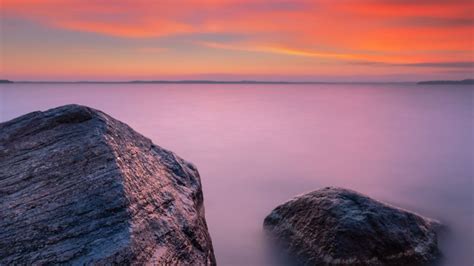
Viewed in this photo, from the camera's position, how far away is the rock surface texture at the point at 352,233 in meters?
6.11

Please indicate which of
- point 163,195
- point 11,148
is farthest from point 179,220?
point 11,148

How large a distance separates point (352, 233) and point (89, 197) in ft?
12.9

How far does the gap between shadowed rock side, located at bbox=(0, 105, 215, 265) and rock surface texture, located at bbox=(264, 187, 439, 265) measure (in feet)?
7.80

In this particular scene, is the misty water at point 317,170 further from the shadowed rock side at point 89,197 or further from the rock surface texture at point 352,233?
the shadowed rock side at point 89,197

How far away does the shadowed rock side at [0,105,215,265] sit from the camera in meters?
3.30

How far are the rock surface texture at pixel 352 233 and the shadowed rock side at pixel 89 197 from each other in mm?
2376

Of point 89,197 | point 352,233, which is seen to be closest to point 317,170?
point 352,233

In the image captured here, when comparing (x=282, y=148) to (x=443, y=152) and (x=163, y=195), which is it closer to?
(x=443, y=152)

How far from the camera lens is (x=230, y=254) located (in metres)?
7.84

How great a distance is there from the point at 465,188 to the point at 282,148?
10.6 meters

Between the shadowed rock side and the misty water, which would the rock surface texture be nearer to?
the misty water

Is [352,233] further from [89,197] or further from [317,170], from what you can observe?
[317,170]

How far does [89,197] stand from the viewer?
360 centimetres

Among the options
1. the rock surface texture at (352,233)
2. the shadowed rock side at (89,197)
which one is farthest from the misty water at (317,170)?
the shadowed rock side at (89,197)
